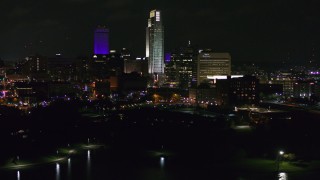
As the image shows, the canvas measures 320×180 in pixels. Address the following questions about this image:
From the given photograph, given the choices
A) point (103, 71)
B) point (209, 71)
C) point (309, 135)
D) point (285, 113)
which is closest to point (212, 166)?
point (309, 135)

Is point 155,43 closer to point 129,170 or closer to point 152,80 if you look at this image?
point 152,80

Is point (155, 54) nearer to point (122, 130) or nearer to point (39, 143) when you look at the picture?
point (122, 130)

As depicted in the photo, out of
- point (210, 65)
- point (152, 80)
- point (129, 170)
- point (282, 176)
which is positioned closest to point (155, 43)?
point (152, 80)

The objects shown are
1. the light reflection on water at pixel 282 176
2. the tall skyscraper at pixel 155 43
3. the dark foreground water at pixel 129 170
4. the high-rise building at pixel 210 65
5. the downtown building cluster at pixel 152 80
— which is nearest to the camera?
the light reflection on water at pixel 282 176

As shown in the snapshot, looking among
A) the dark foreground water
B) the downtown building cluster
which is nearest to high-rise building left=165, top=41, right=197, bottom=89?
the downtown building cluster

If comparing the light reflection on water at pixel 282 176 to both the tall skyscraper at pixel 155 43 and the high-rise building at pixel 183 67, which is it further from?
the tall skyscraper at pixel 155 43

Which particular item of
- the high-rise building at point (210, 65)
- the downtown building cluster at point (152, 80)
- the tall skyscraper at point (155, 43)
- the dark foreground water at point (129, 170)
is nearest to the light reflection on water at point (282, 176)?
the dark foreground water at point (129, 170)
